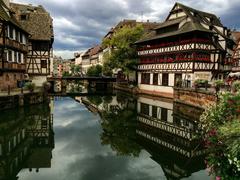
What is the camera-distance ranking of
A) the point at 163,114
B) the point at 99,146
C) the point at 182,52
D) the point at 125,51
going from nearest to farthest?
the point at 99,146, the point at 163,114, the point at 182,52, the point at 125,51

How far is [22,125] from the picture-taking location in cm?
2092

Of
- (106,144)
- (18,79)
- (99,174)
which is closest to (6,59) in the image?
(18,79)

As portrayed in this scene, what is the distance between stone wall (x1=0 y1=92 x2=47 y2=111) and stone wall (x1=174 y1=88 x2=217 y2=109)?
17.4m

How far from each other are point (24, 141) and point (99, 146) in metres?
5.12

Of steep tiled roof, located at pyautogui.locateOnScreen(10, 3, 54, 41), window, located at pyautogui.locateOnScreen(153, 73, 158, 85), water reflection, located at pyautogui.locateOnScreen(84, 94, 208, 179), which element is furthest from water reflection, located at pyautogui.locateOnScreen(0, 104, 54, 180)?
window, located at pyautogui.locateOnScreen(153, 73, 158, 85)

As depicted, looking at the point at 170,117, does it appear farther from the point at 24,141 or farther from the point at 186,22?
the point at 186,22

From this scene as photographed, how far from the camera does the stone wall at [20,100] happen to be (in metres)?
25.3

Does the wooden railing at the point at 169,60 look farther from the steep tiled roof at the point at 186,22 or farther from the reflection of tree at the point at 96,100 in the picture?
the reflection of tree at the point at 96,100

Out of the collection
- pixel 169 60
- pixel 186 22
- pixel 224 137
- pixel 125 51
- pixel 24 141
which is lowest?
pixel 24 141

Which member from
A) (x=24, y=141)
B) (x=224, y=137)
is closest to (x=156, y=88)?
(x=24, y=141)

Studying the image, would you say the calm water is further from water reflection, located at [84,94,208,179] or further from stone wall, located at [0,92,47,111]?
stone wall, located at [0,92,47,111]

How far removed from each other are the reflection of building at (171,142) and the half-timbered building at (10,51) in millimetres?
15672

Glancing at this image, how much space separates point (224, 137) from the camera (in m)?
5.76

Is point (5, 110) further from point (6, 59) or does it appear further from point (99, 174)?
point (99, 174)
